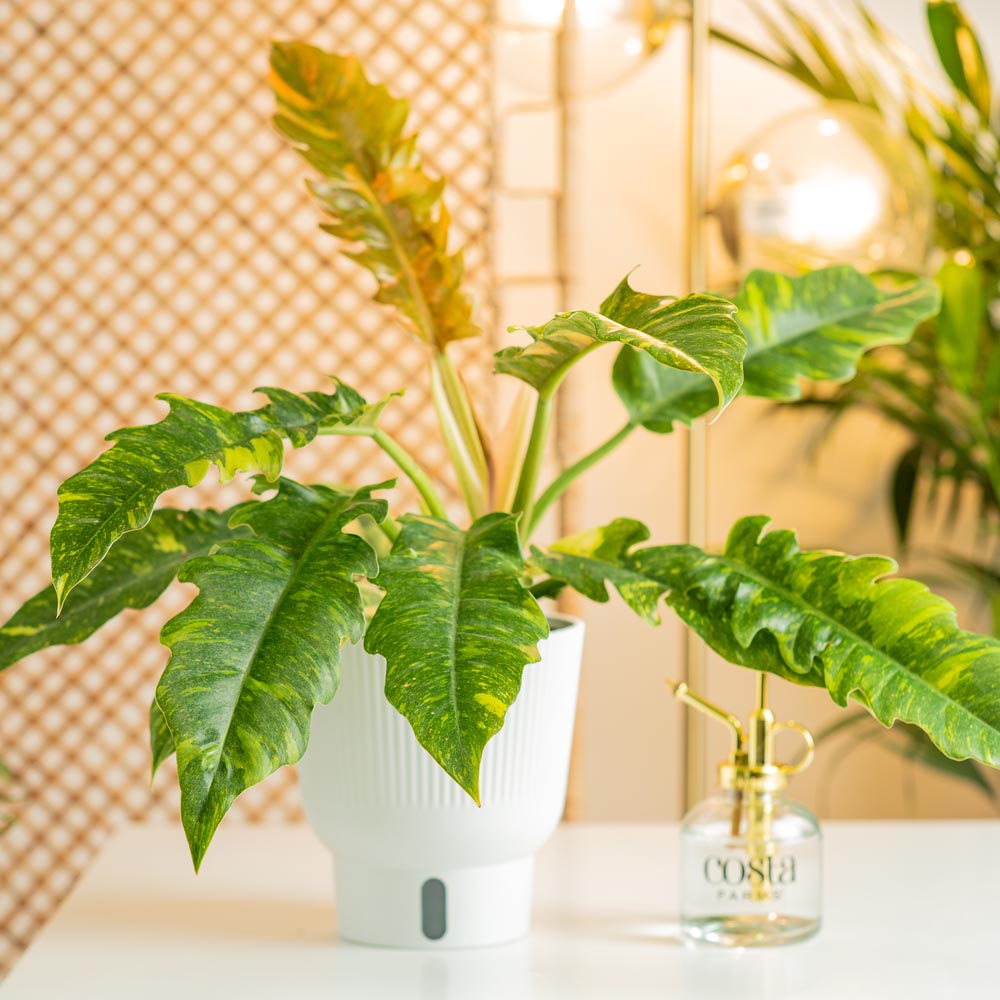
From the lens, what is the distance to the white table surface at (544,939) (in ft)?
2.60

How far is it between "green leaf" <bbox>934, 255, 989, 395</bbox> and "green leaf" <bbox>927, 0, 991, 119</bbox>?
303mm

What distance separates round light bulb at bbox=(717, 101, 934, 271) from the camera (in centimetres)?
179

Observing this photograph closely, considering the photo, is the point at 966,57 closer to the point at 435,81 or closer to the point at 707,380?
the point at 435,81

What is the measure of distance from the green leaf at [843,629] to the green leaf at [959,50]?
51.7 inches

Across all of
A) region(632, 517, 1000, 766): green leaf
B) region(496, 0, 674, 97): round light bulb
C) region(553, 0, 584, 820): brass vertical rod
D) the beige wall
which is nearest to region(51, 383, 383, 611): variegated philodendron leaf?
region(632, 517, 1000, 766): green leaf

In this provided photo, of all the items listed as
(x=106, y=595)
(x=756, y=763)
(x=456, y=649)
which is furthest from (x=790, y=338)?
(x=106, y=595)

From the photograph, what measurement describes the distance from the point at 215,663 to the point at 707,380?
436mm

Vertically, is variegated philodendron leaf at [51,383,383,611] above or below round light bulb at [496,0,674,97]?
below

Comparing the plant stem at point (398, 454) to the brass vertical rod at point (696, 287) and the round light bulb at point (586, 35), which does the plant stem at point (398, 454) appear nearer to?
the brass vertical rod at point (696, 287)

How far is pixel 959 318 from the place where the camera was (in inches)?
67.6

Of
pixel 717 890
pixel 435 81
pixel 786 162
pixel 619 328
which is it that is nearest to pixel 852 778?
pixel 786 162

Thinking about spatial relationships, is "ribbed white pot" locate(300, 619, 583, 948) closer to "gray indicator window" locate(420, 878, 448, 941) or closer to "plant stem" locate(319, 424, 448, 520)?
"gray indicator window" locate(420, 878, 448, 941)

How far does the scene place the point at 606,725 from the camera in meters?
2.48

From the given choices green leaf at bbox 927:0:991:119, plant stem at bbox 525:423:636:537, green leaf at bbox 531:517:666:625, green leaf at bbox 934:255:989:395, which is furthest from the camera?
green leaf at bbox 927:0:991:119
